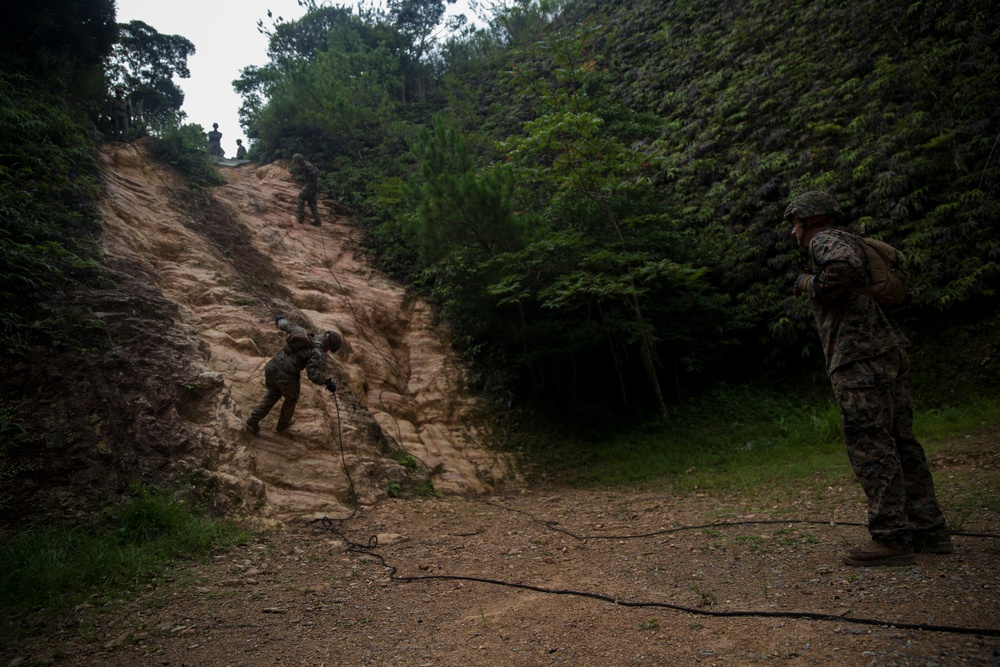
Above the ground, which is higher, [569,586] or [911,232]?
[911,232]

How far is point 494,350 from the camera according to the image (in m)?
10.4

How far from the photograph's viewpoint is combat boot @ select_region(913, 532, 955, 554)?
9.79 ft

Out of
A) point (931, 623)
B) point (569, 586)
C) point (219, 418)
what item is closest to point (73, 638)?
point (569, 586)

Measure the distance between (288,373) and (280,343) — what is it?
6.47 feet

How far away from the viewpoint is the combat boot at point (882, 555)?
9.55 feet

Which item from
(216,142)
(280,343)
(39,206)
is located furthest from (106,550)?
(216,142)

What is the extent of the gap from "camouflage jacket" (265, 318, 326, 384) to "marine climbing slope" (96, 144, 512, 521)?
687 mm

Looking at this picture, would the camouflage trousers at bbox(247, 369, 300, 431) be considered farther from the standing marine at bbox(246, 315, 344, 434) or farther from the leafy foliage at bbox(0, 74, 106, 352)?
the leafy foliage at bbox(0, 74, 106, 352)

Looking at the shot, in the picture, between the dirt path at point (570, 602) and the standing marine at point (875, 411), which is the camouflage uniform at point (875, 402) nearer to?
the standing marine at point (875, 411)

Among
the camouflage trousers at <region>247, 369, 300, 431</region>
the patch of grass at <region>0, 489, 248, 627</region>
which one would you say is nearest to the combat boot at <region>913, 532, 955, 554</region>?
the patch of grass at <region>0, 489, 248, 627</region>

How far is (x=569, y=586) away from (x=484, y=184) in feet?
23.7

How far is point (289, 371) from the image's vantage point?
6.44 m

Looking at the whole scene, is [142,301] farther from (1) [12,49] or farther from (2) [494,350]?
(1) [12,49]

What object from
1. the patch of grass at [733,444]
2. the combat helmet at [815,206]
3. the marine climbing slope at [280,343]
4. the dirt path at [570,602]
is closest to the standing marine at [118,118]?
the marine climbing slope at [280,343]
